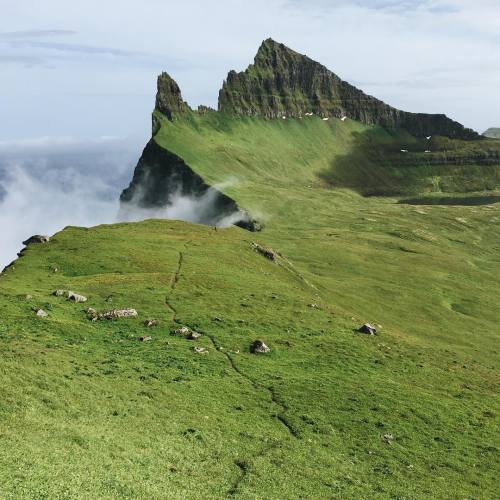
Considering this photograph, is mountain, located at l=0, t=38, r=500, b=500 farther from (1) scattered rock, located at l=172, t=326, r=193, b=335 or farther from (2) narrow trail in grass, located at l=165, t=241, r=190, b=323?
(2) narrow trail in grass, located at l=165, t=241, r=190, b=323

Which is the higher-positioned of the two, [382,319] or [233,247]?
[233,247]

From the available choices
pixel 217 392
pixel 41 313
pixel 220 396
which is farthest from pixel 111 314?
pixel 220 396

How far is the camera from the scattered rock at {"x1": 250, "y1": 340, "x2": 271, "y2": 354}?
2623 inches

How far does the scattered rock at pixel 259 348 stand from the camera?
2623 inches

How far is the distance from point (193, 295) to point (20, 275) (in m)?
28.9

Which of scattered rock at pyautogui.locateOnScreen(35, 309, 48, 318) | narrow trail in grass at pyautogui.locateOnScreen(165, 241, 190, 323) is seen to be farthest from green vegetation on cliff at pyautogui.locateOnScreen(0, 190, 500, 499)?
scattered rock at pyautogui.locateOnScreen(35, 309, 48, 318)

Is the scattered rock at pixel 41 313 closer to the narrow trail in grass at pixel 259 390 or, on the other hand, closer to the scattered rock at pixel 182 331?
the scattered rock at pixel 182 331

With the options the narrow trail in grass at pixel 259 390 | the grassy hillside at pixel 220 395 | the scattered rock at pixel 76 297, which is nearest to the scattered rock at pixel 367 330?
the grassy hillside at pixel 220 395

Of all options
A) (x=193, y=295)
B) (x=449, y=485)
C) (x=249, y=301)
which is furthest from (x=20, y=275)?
(x=449, y=485)

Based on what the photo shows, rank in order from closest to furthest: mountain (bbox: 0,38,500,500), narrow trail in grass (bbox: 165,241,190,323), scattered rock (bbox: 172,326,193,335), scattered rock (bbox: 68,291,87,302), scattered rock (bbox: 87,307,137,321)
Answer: mountain (bbox: 0,38,500,500), scattered rock (bbox: 172,326,193,335), scattered rock (bbox: 87,307,137,321), scattered rock (bbox: 68,291,87,302), narrow trail in grass (bbox: 165,241,190,323)

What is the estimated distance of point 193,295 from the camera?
86.0 meters

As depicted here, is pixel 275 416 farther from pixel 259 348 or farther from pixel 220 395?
pixel 259 348

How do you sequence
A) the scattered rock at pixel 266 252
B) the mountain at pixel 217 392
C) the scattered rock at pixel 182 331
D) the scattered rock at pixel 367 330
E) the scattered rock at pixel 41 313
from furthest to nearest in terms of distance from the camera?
the scattered rock at pixel 266 252, the scattered rock at pixel 367 330, the scattered rock at pixel 182 331, the scattered rock at pixel 41 313, the mountain at pixel 217 392

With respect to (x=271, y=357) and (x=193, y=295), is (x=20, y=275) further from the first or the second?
(x=271, y=357)
